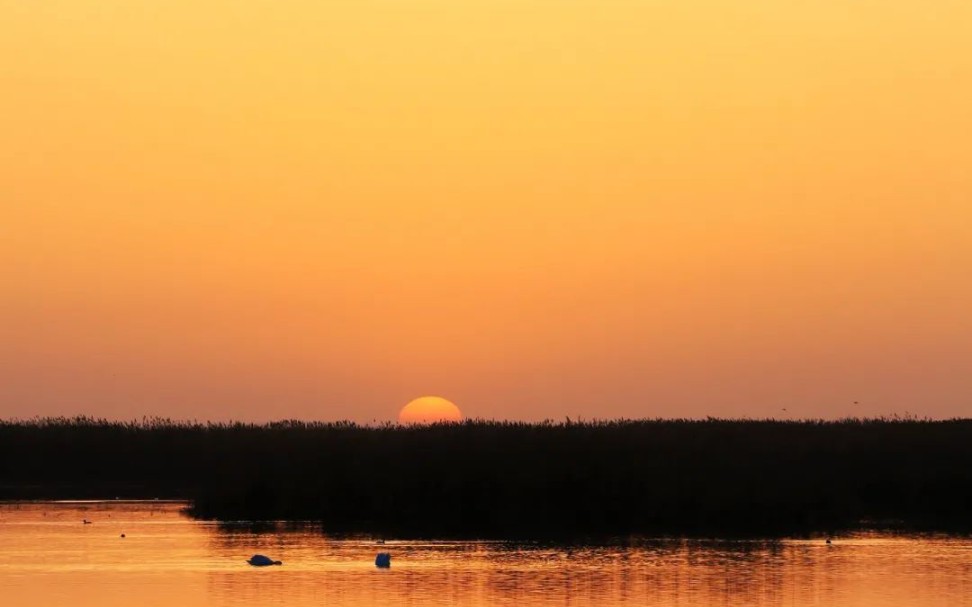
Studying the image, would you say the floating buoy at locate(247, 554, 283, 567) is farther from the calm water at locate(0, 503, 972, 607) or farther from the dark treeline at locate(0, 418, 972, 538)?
the dark treeline at locate(0, 418, 972, 538)

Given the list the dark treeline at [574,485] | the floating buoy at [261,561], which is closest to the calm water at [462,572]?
the floating buoy at [261,561]

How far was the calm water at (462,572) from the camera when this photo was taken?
22.3 meters

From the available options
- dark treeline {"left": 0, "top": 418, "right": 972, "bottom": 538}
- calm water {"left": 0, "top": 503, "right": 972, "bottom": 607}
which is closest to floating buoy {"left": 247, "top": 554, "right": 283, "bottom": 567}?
calm water {"left": 0, "top": 503, "right": 972, "bottom": 607}

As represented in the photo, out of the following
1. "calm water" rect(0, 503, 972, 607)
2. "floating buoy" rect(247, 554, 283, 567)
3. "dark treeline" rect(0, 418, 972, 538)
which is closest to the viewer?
"calm water" rect(0, 503, 972, 607)

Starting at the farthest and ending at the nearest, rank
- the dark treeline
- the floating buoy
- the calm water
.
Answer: the dark treeline
the floating buoy
the calm water

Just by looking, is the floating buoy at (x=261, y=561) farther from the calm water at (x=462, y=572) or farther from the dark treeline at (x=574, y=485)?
the dark treeline at (x=574, y=485)

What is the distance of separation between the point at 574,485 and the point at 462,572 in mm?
8129

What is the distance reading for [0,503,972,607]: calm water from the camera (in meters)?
22.3

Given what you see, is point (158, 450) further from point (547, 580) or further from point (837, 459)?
point (547, 580)

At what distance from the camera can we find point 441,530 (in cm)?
3164

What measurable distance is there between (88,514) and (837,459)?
18158mm

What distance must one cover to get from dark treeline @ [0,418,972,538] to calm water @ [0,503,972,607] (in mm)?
2648

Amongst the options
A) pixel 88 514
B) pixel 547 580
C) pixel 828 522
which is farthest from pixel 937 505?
pixel 88 514

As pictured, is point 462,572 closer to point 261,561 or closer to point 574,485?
point 261,561
